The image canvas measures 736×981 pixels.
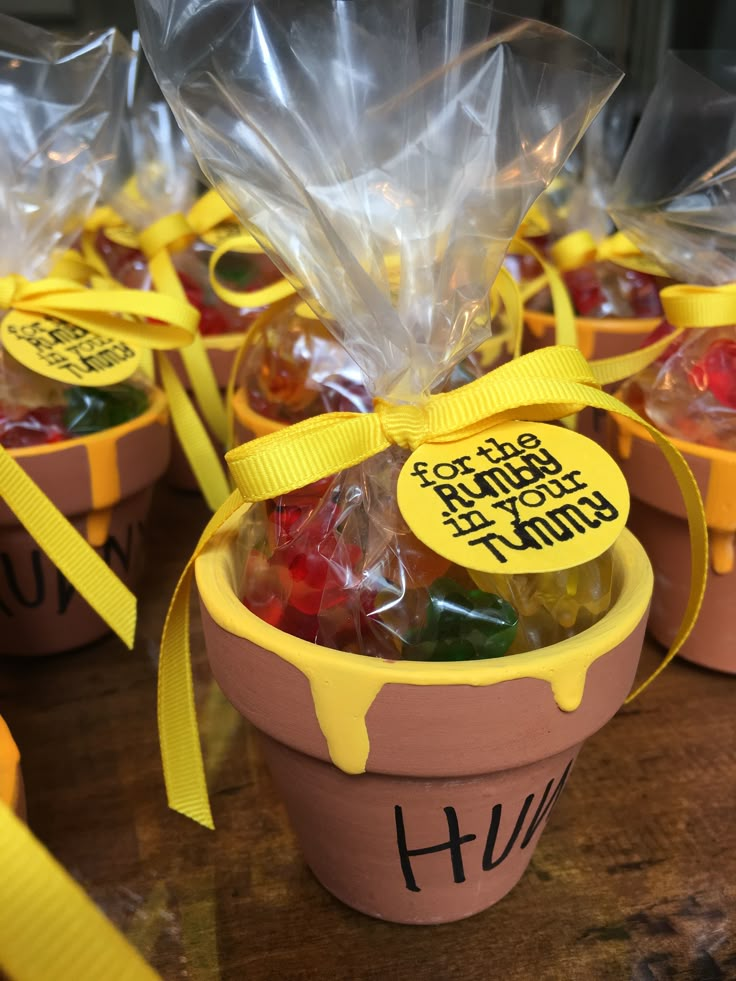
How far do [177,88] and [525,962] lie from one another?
43 cm

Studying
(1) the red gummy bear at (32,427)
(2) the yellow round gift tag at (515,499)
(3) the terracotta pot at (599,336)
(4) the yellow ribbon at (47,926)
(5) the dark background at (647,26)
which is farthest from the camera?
(5) the dark background at (647,26)

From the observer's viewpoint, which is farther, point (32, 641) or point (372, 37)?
point (32, 641)

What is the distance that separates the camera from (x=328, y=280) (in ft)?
1.44

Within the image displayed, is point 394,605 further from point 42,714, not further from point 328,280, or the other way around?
point 42,714

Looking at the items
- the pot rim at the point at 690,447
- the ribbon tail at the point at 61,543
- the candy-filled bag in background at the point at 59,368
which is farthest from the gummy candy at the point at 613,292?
the ribbon tail at the point at 61,543

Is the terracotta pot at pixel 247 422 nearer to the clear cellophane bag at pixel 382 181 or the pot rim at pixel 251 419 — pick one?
the pot rim at pixel 251 419

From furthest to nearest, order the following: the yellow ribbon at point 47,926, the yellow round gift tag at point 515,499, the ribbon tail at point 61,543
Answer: the ribbon tail at point 61,543, the yellow round gift tag at point 515,499, the yellow ribbon at point 47,926

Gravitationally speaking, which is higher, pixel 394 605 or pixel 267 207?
pixel 267 207

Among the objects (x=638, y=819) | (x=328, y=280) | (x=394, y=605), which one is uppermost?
(x=328, y=280)

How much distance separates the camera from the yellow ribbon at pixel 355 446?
0.42 m

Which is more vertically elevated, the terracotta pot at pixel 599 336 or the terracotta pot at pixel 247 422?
the terracotta pot at pixel 247 422

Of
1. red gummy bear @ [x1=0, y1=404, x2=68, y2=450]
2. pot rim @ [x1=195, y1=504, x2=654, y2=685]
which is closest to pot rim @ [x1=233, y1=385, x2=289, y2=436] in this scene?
red gummy bear @ [x1=0, y1=404, x2=68, y2=450]

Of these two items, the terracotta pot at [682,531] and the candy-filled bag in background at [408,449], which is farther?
the terracotta pot at [682,531]

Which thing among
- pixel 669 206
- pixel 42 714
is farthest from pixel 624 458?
pixel 42 714
